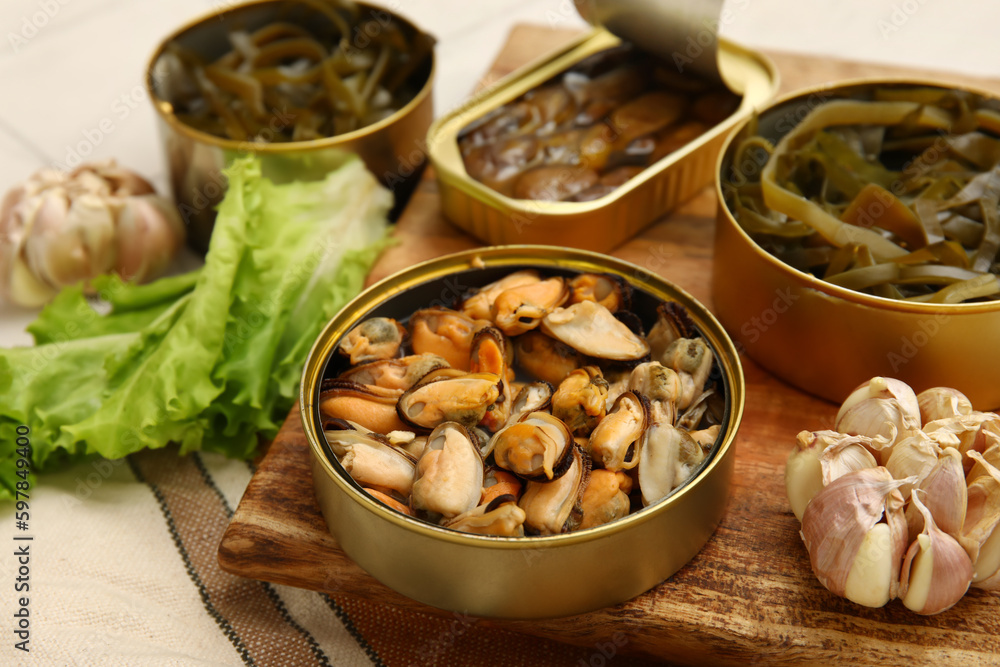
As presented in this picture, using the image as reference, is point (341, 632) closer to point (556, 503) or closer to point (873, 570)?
point (556, 503)

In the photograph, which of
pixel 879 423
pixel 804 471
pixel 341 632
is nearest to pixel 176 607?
pixel 341 632

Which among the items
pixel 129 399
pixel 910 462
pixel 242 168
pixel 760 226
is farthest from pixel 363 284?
pixel 910 462

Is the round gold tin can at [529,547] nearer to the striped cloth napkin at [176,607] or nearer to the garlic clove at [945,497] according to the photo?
the striped cloth napkin at [176,607]

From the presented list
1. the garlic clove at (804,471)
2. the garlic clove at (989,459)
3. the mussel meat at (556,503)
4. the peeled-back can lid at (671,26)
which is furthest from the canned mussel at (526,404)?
the peeled-back can lid at (671,26)

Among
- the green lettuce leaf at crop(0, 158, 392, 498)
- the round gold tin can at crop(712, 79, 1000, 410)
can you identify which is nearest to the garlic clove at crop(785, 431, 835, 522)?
the round gold tin can at crop(712, 79, 1000, 410)

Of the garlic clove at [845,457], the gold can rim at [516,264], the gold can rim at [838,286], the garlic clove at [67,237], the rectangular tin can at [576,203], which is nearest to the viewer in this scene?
the gold can rim at [516,264]

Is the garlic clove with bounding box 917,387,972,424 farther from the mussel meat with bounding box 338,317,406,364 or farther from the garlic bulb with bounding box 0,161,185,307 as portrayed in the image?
the garlic bulb with bounding box 0,161,185,307
